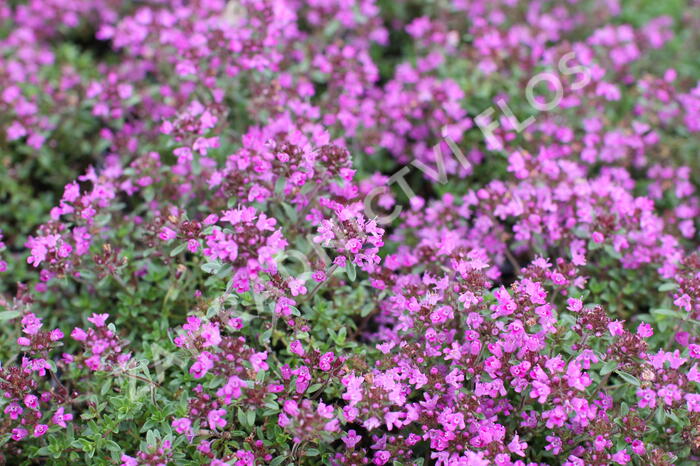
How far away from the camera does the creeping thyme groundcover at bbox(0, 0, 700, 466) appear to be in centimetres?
254

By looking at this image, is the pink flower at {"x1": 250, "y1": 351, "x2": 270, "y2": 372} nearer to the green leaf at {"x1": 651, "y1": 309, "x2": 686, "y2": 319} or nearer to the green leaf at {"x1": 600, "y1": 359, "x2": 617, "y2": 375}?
the green leaf at {"x1": 600, "y1": 359, "x2": 617, "y2": 375}

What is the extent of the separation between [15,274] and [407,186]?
7.24 ft

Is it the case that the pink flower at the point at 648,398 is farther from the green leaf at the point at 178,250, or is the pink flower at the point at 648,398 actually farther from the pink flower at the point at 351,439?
the green leaf at the point at 178,250

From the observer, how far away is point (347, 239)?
98.7 inches

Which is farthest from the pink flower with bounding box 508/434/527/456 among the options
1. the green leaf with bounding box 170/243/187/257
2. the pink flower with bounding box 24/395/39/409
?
the pink flower with bounding box 24/395/39/409

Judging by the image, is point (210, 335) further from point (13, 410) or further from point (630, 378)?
point (630, 378)

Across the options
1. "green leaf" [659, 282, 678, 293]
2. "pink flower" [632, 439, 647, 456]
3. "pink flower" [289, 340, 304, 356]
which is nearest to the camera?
"pink flower" [632, 439, 647, 456]

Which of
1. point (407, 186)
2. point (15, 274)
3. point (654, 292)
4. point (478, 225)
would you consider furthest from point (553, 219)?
point (15, 274)

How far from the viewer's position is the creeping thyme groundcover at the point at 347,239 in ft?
8.34

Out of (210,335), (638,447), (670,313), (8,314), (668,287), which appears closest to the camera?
(210,335)

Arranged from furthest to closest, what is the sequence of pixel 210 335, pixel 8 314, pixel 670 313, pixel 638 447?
pixel 670 313 < pixel 8 314 < pixel 638 447 < pixel 210 335

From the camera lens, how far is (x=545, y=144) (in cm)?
398

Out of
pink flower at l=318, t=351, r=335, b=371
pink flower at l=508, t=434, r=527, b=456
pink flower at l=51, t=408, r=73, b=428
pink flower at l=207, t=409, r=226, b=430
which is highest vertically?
pink flower at l=51, t=408, r=73, b=428

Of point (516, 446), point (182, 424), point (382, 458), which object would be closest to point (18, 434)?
point (182, 424)
